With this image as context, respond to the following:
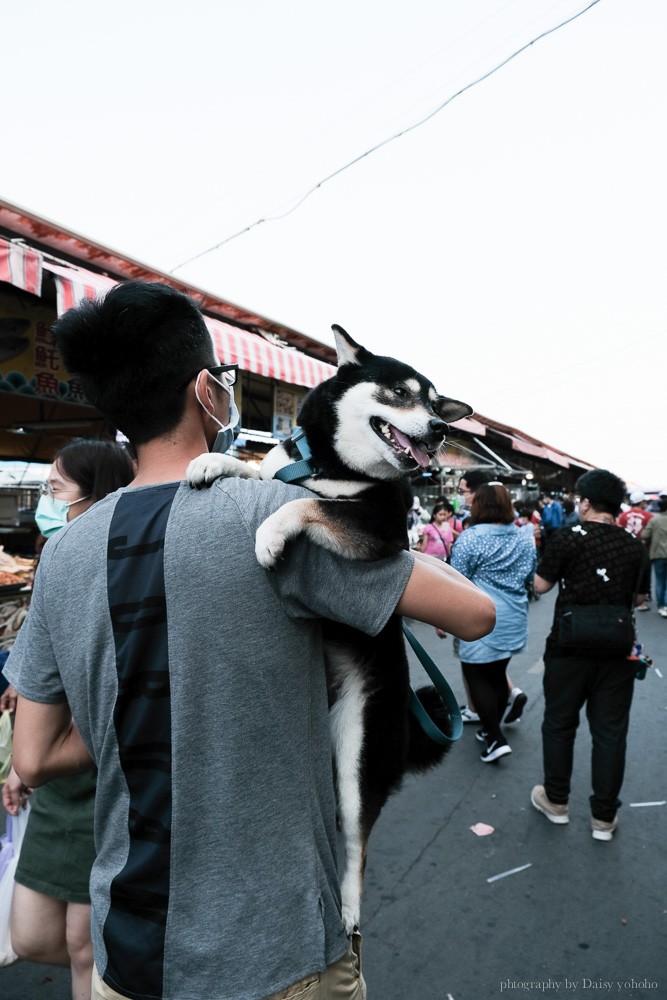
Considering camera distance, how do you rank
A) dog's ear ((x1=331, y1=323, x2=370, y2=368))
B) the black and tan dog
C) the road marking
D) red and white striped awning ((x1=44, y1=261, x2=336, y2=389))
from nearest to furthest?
the black and tan dog
dog's ear ((x1=331, y1=323, x2=370, y2=368))
the road marking
red and white striped awning ((x1=44, y1=261, x2=336, y2=389))

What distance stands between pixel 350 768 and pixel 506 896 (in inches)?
73.2

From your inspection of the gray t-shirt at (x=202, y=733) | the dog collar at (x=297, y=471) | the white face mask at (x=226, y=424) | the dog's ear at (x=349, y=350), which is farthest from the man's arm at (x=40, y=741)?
the dog's ear at (x=349, y=350)

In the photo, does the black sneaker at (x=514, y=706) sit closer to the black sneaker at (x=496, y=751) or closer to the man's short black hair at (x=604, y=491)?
the black sneaker at (x=496, y=751)

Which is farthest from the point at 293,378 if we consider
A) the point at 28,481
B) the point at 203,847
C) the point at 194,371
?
the point at 203,847

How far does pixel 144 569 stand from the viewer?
1.03 meters

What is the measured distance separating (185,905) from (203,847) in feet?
0.29

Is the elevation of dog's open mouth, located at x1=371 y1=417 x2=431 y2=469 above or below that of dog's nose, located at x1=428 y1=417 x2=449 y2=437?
below

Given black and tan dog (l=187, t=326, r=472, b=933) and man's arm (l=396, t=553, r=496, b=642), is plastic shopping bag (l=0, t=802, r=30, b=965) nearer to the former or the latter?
black and tan dog (l=187, t=326, r=472, b=933)

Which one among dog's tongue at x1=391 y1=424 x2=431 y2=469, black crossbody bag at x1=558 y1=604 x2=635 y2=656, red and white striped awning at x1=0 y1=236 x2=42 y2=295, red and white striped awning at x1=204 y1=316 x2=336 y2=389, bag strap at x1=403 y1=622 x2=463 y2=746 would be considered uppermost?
red and white striped awning at x1=0 y1=236 x2=42 y2=295

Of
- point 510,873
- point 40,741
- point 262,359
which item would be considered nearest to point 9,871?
point 40,741

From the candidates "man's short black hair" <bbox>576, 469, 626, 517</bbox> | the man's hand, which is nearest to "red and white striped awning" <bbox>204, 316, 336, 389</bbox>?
"man's short black hair" <bbox>576, 469, 626, 517</bbox>

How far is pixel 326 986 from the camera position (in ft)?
3.48

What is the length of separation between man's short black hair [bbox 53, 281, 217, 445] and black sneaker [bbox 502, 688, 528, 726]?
14.1 ft

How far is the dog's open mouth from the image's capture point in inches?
71.1
